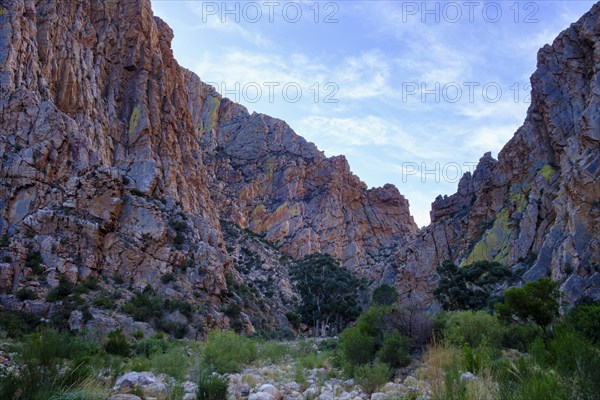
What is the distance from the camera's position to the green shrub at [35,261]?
92.7 ft

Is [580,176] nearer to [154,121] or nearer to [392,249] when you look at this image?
[154,121]

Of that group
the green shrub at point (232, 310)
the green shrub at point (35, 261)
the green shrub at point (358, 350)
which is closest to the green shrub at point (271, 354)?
the green shrub at point (358, 350)

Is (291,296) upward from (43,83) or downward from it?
downward

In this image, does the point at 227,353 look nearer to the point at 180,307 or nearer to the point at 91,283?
the point at 180,307

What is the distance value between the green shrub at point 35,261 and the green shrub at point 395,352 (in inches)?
931

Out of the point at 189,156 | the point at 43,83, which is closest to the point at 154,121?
the point at 189,156

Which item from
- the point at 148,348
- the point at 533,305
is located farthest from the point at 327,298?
the point at 533,305

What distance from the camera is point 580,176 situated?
117ft

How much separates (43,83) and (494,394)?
47313mm

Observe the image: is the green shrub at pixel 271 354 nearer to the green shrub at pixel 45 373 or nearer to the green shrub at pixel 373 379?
the green shrub at pixel 373 379

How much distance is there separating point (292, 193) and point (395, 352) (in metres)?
79.8

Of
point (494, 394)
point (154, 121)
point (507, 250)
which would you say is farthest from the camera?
point (154, 121)

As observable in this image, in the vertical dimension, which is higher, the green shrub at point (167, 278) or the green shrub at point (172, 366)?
the green shrub at point (167, 278)

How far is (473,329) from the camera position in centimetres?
1497
